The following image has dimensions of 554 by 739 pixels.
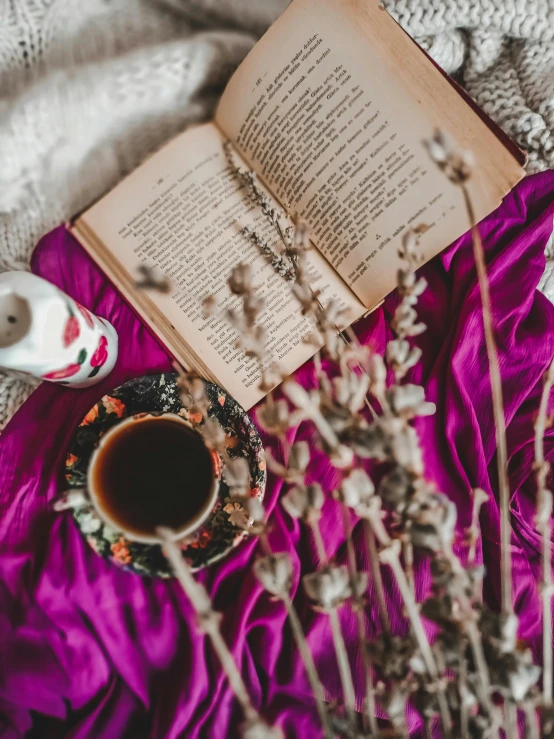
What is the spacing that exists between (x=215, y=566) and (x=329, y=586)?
14.1 inches

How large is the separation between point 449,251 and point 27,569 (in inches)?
22.4

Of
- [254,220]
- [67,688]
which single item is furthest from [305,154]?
[67,688]

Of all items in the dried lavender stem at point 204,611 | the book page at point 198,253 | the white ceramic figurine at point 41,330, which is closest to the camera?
the dried lavender stem at point 204,611

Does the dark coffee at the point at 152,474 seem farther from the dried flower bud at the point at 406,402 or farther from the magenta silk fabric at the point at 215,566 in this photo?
the dried flower bud at the point at 406,402

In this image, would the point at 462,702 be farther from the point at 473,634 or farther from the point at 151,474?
the point at 151,474

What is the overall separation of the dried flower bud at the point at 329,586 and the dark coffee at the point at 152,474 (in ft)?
0.94

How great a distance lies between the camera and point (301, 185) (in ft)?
2.15

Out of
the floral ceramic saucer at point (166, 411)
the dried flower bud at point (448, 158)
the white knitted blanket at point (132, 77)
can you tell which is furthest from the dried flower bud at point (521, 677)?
the white knitted blanket at point (132, 77)

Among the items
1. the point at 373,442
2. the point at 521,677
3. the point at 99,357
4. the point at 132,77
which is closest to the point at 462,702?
the point at 521,677

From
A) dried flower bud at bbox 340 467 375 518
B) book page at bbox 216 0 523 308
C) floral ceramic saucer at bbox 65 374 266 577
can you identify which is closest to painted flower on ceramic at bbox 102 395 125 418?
floral ceramic saucer at bbox 65 374 266 577

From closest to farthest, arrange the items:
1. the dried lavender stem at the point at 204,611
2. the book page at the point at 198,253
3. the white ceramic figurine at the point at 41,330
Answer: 1. the dried lavender stem at the point at 204,611
2. the white ceramic figurine at the point at 41,330
3. the book page at the point at 198,253

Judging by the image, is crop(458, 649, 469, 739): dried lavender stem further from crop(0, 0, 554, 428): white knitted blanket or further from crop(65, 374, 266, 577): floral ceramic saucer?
crop(0, 0, 554, 428): white knitted blanket

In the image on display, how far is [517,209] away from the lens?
0.70 metres

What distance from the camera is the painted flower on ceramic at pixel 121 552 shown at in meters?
0.58
